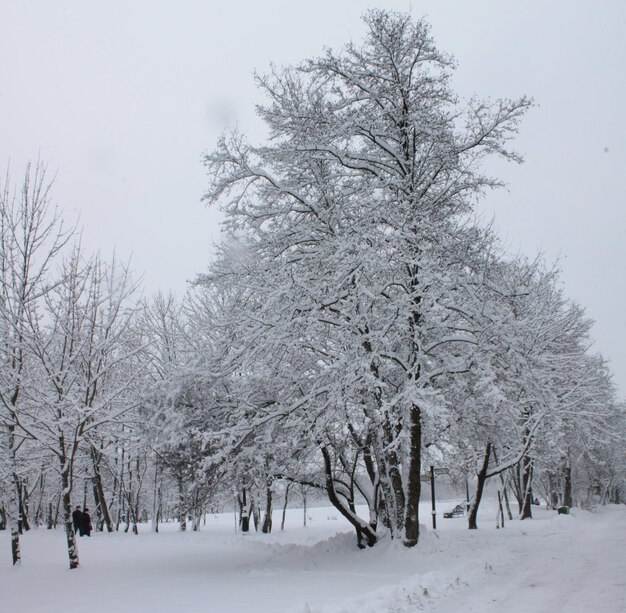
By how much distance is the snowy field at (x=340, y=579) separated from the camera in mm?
7805

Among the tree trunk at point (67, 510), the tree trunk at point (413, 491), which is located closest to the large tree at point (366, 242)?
the tree trunk at point (413, 491)

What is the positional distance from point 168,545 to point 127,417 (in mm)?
9204

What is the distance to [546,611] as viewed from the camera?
23.6 ft

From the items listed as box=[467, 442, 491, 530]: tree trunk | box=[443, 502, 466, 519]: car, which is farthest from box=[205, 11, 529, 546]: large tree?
box=[443, 502, 466, 519]: car

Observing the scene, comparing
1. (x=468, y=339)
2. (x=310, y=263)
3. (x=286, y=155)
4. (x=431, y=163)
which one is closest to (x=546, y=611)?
(x=468, y=339)

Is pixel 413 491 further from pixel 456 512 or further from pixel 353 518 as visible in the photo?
pixel 456 512

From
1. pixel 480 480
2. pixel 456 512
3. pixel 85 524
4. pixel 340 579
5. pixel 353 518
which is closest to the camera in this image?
pixel 340 579

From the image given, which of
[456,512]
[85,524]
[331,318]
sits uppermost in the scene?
[331,318]

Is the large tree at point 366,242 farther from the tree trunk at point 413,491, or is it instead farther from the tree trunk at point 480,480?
the tree trunk at point 480,480

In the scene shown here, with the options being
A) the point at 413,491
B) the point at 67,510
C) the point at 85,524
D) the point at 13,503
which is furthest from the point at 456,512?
the point at 13,503

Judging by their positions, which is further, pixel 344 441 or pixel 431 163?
pixel 344 441

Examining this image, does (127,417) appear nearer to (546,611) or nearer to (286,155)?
(286,155)

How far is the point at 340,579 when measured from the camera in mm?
10281

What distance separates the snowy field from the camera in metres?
7.80
